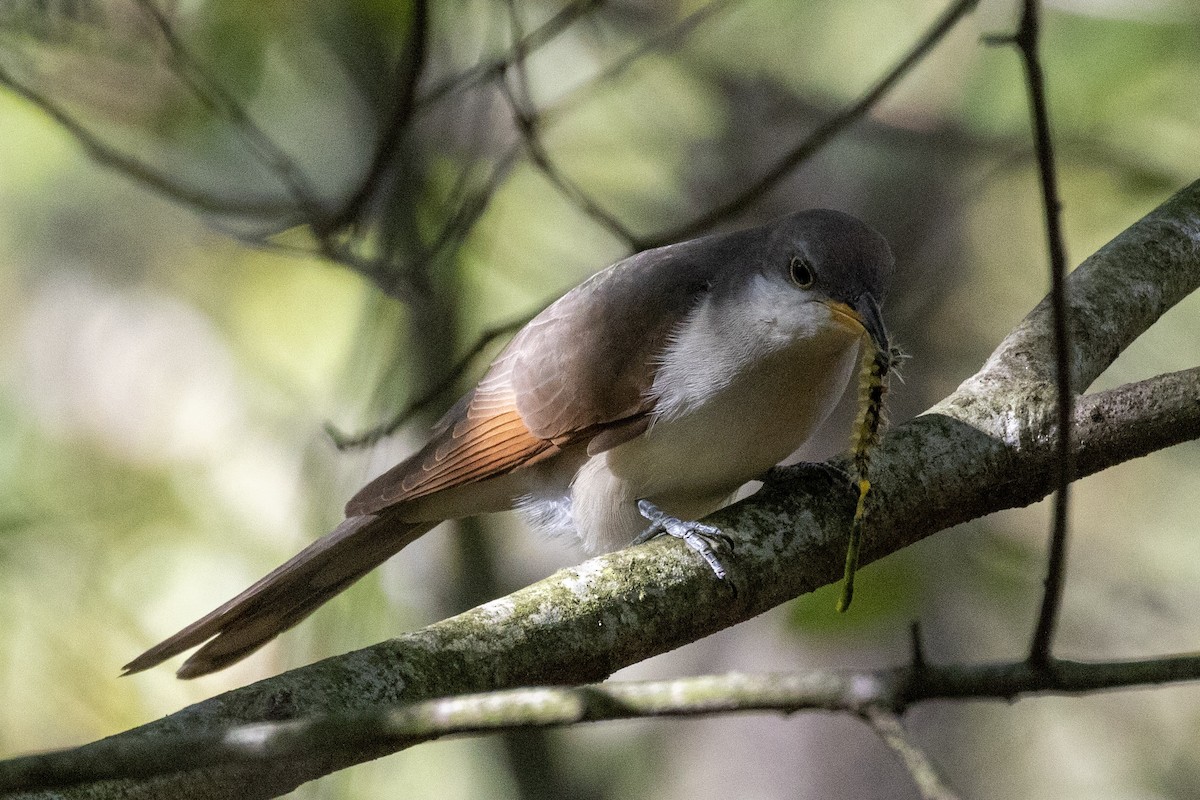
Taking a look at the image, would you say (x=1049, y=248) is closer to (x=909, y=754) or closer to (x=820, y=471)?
(x=909, y=754)

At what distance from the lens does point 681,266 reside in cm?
381

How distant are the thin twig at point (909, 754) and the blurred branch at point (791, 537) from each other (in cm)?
91

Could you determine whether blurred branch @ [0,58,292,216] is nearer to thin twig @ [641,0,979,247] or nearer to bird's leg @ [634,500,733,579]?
thin twig @ [641,0,979,247]

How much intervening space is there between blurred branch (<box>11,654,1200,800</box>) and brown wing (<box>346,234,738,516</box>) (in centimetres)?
193

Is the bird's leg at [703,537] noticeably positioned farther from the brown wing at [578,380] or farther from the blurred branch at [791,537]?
the brown wing at [578,380]

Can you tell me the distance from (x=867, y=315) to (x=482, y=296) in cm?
387

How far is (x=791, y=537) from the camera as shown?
3000mm

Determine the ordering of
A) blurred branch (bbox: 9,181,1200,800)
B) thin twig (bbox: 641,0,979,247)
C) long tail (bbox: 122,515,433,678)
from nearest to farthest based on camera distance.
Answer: blurred branch (bbox: 9,181,1200,800) → thin twig (bbox: 641,0,979,247) → long tail (bbox: 122,515,433,678)

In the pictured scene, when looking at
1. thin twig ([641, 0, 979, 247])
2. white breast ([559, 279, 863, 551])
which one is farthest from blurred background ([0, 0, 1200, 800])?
white breast ([559, 279, 863, 551])

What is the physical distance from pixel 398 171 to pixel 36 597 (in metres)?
3.10

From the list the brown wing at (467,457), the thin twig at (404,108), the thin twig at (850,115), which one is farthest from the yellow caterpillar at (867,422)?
the thin twig at (404,108)

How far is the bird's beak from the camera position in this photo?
10.0ft

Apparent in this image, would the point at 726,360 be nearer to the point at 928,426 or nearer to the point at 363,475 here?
the point at 928,426

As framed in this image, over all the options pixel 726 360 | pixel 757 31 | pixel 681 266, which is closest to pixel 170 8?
pixel 681 266
